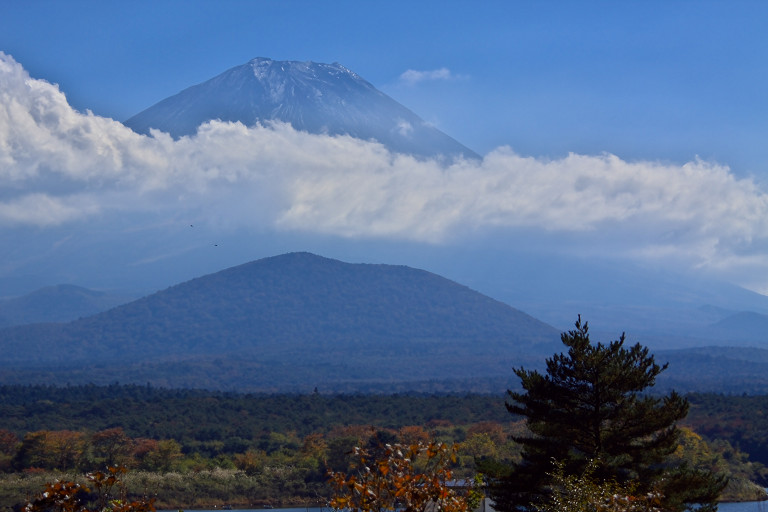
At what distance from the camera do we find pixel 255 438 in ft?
307

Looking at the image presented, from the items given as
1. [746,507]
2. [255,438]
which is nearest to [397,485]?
[746,507]

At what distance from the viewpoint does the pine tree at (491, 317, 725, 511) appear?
27.3 m

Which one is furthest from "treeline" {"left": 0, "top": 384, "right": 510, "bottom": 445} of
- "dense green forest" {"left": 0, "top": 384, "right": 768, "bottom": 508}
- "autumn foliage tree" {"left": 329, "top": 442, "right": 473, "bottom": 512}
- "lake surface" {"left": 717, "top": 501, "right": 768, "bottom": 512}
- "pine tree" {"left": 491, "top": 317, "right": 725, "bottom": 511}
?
"autumn foliage tree" {"left": 329, "top": 442, "right": 473, "bottom": 512}

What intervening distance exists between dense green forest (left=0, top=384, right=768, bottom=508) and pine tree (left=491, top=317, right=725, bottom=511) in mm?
23156

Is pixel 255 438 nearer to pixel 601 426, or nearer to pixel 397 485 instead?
pixel 601 426

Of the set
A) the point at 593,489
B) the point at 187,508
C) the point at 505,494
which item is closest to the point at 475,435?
the point at 187,508

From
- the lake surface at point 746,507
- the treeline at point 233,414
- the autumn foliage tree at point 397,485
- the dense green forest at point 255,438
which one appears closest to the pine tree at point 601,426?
the autumn foliage tree at point 397,485

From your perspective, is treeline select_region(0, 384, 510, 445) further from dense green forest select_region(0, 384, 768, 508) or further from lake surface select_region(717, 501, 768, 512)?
lake surface select_region(717, 501, 768, 512)

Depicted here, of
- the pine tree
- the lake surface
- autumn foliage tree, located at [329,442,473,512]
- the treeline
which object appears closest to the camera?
autumn foliage tree, located at [329,442,473,512]

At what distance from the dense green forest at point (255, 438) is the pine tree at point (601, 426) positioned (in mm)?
23156

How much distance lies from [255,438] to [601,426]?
6889 centimetres

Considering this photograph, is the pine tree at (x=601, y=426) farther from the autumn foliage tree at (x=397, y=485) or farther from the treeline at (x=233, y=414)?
the treeline at (x=233, y=414)

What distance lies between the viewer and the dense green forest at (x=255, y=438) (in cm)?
7481

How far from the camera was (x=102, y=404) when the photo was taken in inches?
4323
